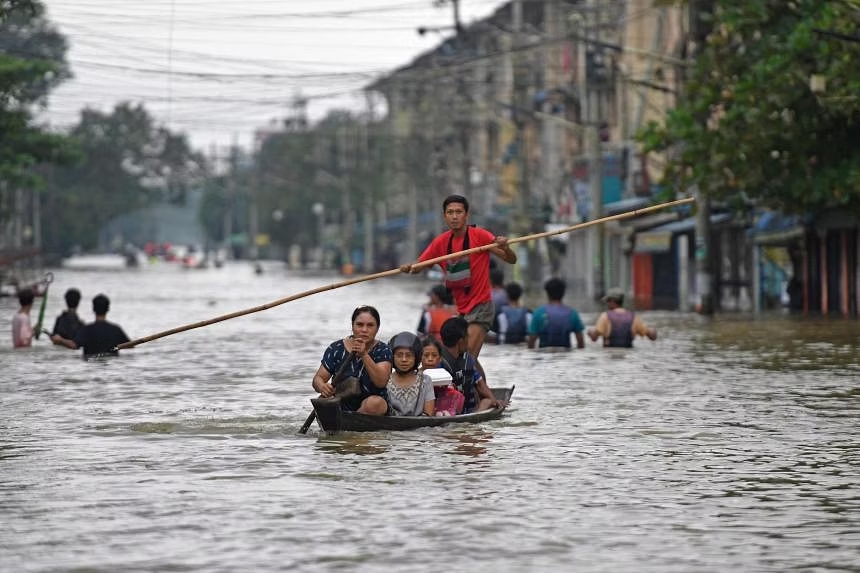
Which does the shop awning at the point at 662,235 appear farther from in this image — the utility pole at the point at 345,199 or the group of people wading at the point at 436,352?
the utility pole at the point at 345,199

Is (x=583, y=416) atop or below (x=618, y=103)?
below

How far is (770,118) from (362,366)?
2519cm

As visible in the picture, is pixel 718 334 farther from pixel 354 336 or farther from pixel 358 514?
pixel 358 514

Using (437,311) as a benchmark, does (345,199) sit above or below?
above

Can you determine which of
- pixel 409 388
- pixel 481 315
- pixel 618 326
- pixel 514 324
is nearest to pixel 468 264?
pixel 481 315

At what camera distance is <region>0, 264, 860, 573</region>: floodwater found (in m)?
10.6

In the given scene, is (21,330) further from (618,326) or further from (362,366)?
(362,366)

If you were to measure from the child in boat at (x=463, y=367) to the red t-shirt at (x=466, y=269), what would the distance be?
0.68 metres

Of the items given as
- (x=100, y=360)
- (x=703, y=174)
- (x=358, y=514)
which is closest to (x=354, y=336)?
(x=358, y=514)

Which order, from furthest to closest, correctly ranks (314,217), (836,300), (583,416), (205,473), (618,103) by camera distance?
1. (314,217)
2. (618,103)
3. (836,300)
4. (583,416)
5. (205,473)

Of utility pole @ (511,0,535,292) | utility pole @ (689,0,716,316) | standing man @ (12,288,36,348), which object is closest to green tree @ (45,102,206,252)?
utility pole @ (511,0,535,292)

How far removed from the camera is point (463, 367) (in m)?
18.2

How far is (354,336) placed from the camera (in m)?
16.5

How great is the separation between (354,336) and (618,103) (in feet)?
197
